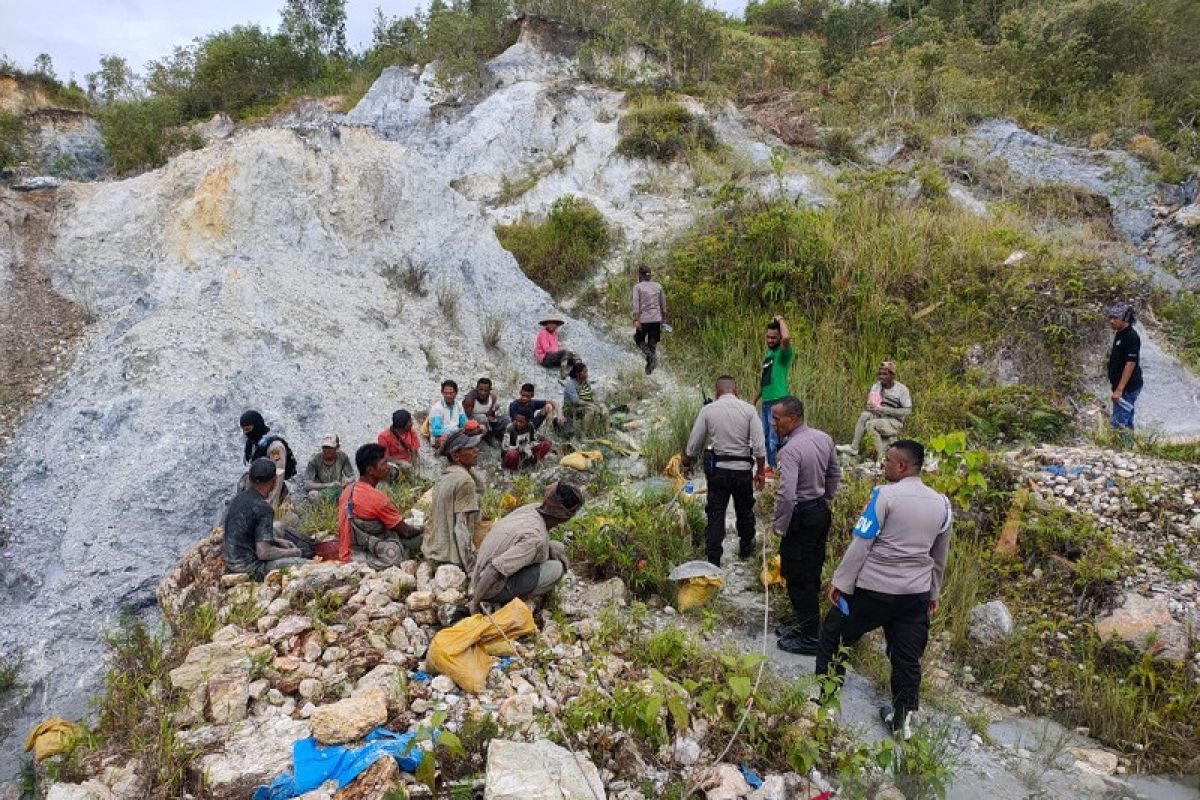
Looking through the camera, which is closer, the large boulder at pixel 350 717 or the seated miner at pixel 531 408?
the large boulder at pixel 350 717

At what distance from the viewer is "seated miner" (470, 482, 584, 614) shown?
3725 mm

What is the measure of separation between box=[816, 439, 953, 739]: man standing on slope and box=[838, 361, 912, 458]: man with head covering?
3.26 metres

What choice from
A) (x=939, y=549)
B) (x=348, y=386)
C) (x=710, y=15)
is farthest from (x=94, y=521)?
(x=710, y=15)

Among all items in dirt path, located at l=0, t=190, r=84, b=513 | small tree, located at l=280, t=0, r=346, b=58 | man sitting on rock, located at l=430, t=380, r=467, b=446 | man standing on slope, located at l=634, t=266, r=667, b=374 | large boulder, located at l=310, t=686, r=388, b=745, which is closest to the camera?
large boulder, located at l=310, t=686, r=388, b=745

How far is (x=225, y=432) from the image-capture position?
253 inches

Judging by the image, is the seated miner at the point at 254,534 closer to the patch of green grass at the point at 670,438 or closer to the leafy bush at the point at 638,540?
the leafy bush at the point at 638,540

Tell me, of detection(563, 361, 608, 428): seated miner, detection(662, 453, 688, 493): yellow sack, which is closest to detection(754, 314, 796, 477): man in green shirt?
detection(662, 453, 688, 493): yellow sack

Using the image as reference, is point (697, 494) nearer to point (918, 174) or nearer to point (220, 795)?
point (220, 795)

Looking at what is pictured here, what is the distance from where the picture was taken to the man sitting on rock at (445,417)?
22.8 ft

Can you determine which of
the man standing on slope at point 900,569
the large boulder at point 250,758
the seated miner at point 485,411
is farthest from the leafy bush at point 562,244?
the large boulder at point 250,758

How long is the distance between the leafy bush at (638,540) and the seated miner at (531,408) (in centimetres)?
219

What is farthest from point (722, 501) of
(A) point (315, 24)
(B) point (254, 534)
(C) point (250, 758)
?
(A) point (315, 24)

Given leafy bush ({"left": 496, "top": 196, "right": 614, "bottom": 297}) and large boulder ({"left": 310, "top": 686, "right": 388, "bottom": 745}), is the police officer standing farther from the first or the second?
leafy bush ({"left": 496, "top": 196, "right": 614, "bottom": 297})

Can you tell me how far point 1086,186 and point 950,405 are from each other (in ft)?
26.9
